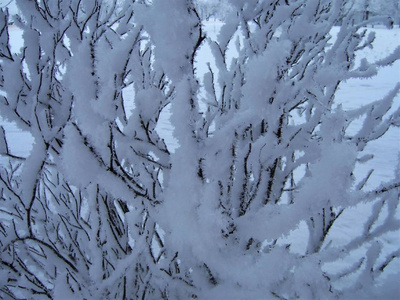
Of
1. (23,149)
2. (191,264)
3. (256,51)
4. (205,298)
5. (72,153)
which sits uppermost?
(23,149)

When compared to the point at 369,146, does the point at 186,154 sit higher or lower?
lower

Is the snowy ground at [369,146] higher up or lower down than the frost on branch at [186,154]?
higher up

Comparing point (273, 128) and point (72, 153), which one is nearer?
point (72, 153)

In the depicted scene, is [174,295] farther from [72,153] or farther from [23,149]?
[23,149]

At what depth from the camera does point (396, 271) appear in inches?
112

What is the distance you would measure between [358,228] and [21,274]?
12.0 ft

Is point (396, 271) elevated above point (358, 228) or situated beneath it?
situated beneath

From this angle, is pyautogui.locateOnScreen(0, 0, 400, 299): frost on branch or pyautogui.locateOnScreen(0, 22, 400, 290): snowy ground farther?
pyautogui.locateOnScreen(0, 22, 400, 290): snowy ground

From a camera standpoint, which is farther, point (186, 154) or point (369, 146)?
point (369, 146)

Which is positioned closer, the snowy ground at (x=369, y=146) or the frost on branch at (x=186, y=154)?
the frost on branch at (x=186, y=154)

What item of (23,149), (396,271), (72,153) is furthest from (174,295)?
(23,149)

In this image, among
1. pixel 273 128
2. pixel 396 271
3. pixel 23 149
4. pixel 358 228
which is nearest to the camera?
pixel 273 128

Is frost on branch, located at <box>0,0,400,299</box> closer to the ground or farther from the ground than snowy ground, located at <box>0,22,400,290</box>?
closer to the ground

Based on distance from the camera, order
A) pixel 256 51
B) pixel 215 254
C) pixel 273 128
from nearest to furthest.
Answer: pixel 215 254 → pixel 273 128 → pixel 256 51
